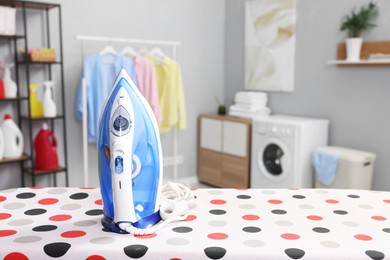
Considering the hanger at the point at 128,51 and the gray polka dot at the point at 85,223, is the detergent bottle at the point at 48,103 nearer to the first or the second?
the hanger at the point at 128,51

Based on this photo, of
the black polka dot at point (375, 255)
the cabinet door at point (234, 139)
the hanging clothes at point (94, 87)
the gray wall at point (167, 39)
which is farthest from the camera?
the cabinet door at point (234, 139)

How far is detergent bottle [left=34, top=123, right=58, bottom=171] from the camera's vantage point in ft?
11.4

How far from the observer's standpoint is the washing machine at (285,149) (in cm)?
369

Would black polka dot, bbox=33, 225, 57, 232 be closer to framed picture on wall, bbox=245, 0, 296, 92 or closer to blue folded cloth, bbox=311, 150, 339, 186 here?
blue folded cloth, bbox=311, 150, 339, 186

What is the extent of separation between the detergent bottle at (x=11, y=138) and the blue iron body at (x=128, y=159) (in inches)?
97.5

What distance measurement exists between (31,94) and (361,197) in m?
2.82

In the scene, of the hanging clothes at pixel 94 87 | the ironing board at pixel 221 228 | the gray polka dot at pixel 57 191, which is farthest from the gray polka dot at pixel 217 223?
the hanging clothes at pixel 94 87

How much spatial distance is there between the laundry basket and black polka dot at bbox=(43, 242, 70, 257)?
2753 mm

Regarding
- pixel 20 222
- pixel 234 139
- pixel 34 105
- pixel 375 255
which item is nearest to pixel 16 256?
pixel 20 222

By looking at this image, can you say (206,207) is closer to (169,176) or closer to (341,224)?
(341,224)

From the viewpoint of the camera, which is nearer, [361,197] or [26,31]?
[361,197]

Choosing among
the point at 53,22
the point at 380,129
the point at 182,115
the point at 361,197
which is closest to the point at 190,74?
the point at 182,115

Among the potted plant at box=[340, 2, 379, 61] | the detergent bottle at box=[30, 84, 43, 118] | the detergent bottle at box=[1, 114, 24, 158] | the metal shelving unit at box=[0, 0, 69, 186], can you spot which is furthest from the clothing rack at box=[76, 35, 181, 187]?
the potted plant at box=[340, 2, 379, 61]

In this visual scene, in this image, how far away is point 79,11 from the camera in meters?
3.83
